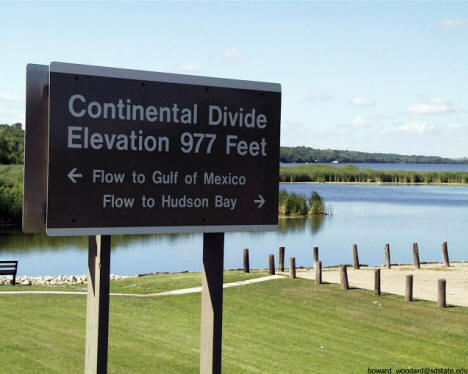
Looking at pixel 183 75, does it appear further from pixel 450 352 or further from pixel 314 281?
pixel 314 281

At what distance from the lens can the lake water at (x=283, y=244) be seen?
31.9m

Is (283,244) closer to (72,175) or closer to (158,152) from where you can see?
(158,152)

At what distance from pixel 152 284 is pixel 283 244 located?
18.7 metres

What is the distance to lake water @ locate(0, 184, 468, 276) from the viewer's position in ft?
105

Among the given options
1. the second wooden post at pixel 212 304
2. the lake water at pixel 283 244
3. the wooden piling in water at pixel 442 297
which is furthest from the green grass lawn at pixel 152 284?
the second wooden post at pixel 212 304

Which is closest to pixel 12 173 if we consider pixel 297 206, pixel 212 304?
pixel 297 206

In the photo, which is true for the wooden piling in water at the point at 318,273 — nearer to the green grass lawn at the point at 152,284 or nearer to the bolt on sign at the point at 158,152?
the green grass lawn at the point at 152,284

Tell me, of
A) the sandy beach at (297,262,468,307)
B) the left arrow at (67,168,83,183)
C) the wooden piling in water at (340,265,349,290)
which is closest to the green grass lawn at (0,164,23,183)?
the sandy beach at (297,262,468,307)

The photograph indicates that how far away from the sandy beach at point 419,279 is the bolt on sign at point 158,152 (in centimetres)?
1476

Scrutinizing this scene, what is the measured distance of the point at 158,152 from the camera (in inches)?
173

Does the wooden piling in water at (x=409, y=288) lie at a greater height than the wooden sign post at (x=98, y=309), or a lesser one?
lesser

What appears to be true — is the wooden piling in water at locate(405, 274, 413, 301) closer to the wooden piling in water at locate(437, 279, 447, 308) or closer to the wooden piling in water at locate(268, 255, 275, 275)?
the wooden piling in water at locate(437, 279, 447, 308)

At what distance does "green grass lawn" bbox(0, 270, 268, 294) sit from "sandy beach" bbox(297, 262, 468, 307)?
2.14 meters

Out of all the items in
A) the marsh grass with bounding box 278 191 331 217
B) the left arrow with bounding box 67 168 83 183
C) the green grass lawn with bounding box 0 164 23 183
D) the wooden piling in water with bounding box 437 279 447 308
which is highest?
the green grass lawn with bounding box 0 164 23 183
